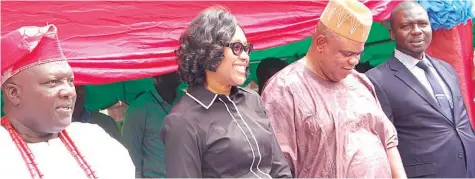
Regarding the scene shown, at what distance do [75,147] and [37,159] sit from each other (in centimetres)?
14

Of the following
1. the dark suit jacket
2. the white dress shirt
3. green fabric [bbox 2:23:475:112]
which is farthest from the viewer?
green fabric [bbox 2:23:475:112]

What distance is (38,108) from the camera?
2.25m

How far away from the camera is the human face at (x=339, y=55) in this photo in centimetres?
299

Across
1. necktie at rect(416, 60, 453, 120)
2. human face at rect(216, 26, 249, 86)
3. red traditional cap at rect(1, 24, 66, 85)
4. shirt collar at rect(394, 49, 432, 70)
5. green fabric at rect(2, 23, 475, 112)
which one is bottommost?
green fabric at rect(2, 23, 475, 112)

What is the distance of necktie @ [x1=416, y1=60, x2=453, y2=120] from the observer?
3.61m

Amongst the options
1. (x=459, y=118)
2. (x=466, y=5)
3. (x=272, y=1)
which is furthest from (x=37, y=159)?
(x=466, y=5)

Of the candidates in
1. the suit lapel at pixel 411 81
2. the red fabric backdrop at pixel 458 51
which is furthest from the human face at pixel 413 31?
the red fabric backdrop at pixel 458 51

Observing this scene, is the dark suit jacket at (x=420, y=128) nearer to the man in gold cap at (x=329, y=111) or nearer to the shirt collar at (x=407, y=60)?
the shirt collar at (x=407, y=60)

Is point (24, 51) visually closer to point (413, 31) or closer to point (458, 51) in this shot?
point (413, 31)

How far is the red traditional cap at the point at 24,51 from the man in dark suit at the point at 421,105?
1794mm

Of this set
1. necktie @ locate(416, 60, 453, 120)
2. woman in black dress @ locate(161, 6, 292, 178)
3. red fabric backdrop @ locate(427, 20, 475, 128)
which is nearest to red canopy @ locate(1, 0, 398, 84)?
woman in black dress @ locate(161, 6, 292, 178)

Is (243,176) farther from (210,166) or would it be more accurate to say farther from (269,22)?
(269,22)

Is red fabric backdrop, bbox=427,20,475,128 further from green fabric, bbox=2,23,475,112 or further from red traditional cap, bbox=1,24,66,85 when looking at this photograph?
red traditional cap, bbox=1,24,66,85

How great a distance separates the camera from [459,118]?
366 cm
